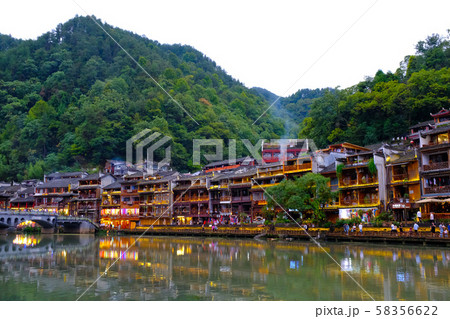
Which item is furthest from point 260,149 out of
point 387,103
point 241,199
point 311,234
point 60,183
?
point 311,234

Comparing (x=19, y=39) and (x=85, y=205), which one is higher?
(x=19, y=39)

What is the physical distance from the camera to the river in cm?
1356

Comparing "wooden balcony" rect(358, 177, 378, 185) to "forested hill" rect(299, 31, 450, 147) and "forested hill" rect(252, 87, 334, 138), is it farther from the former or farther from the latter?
"forested hill" rect(252, 87, 334, 138)

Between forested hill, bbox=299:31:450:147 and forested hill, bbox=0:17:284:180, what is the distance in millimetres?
24110

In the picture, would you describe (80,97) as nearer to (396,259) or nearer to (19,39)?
(19,39)

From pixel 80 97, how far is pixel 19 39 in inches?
2196

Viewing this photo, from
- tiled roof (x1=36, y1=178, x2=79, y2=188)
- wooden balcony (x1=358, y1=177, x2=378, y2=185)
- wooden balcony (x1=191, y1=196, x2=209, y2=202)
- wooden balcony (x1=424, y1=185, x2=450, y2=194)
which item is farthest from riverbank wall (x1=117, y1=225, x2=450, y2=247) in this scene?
tiled roof (x1=36, y1=178, x2=79, y2=188)

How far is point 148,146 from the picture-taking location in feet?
282

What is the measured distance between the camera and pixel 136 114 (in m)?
93.0

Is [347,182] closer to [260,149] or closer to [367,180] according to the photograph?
[367,180]

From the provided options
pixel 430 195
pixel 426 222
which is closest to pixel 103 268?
pixel 426 222

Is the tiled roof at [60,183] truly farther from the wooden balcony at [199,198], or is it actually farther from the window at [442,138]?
the window at [442,138]

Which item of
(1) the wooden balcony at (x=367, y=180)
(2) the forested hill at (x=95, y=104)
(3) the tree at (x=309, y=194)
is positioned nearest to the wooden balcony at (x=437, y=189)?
(1) the wooden balcony at (x=367, y=180)

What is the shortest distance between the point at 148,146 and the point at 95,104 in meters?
18.8
